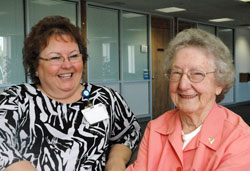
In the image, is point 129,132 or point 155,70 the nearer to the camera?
point 129,132

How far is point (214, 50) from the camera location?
145 centimetres

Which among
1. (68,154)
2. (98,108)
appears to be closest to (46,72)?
(98,108)

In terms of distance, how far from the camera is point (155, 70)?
9.34 metres

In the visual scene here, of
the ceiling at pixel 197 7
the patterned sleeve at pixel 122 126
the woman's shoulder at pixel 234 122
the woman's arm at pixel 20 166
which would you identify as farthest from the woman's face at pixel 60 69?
the ceiling at pixel 197 7

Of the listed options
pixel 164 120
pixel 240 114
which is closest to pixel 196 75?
pixel 164 120

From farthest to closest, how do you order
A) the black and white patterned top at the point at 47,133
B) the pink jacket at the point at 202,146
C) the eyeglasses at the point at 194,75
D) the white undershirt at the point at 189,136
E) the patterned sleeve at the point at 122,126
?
the patterned sleeve at the point at 122,126 < the black and white patterned top at the point at 47,133 < the white undershirt at the point at 189,136 < the eyeglasses at the point at 194,75 < the pink jacket at the point at 202,146

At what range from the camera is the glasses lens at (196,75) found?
1432 millimetres

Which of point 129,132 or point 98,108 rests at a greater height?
point 98,108

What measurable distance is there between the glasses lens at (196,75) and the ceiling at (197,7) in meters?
6.17

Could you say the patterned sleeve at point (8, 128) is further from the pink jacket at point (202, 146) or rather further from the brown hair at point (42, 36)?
the pink jacket at point (202, 146)

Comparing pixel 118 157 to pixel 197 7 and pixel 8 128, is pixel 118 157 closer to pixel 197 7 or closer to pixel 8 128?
pixel 8 128

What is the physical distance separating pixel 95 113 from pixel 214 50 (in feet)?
3.16

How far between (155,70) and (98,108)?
7.34m

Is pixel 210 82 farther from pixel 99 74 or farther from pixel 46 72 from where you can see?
pixel 99 74
